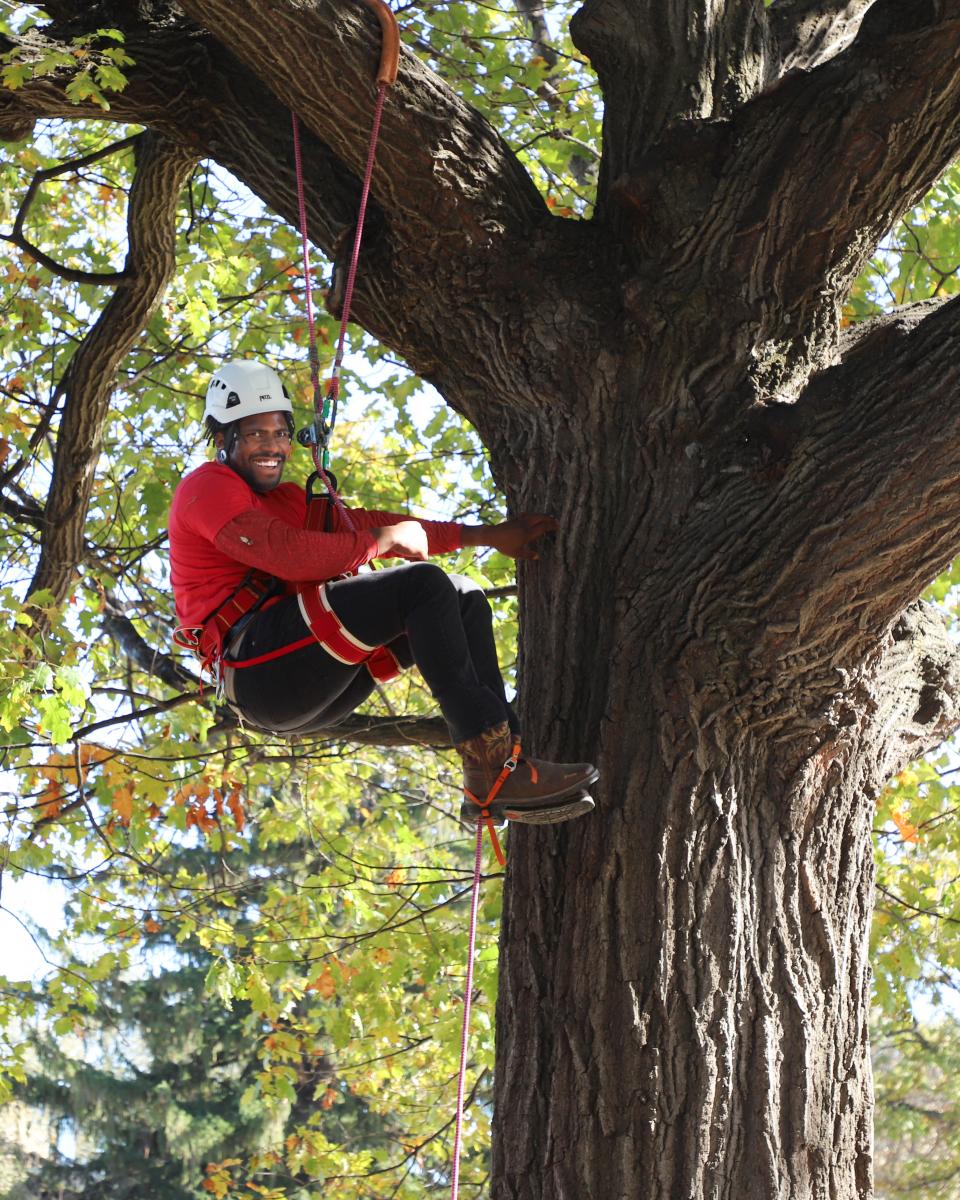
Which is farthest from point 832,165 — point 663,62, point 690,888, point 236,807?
point 236,807

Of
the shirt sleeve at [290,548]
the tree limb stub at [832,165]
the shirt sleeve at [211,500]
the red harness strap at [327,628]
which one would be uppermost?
the tree limb stub at [832,165]

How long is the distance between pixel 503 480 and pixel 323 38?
1.35m

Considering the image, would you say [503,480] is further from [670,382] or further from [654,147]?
[654,147]

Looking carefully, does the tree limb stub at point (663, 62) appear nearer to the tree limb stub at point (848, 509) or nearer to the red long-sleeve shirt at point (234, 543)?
the tree limb stub at point (848, 509)

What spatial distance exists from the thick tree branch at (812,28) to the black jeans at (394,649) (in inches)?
94.2

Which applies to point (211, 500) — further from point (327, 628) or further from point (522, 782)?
point (522, 782)

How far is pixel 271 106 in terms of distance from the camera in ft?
14.5

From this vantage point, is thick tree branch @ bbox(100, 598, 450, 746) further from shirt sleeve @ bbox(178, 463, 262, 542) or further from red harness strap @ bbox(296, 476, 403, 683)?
shirt sleeve @ bbox(178, 463, 262, 542)

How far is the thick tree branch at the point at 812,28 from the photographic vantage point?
4.80 meters

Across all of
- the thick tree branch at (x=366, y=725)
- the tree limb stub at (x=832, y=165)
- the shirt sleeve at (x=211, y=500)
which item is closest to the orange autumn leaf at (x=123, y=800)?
the thick tree branch at (x=366, y=725)

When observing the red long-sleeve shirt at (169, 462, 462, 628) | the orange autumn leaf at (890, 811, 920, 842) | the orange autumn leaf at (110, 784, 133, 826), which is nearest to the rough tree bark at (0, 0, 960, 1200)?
the red long-sleeve shirt at (169, 462, 462, 628)

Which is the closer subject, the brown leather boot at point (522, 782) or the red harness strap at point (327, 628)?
the brown leather boot at point (522, 782)

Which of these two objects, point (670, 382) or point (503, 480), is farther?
point (503, 480)

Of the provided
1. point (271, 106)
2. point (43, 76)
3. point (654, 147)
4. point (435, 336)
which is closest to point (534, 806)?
point (435, 336)
